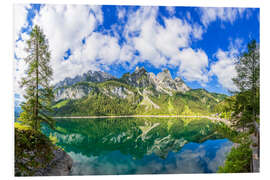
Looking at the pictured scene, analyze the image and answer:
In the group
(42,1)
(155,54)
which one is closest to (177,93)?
(155,54)

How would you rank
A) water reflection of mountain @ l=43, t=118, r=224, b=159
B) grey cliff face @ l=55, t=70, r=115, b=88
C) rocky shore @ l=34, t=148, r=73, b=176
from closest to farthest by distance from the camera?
rocky shore @ l=34, t=148, r=73, b=176, water reflection of mountain @ l=43, t=118, r=224, b=159, grey cliff face @ l=55, t=70, r=115, b=88

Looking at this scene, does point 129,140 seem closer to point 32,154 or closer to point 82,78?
point 32,154

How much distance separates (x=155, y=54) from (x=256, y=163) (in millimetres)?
8080

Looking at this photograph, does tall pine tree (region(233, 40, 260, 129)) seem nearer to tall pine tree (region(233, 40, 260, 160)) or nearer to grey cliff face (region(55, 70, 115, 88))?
tall pine tree (region(233, 40, 260, 160))

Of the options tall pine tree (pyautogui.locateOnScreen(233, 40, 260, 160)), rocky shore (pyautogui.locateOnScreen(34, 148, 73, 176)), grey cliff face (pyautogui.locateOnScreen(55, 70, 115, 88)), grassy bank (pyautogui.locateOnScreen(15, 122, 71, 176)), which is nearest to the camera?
grassy bank (pyautogui.locateOnScreen(15, 122, 71, 176))

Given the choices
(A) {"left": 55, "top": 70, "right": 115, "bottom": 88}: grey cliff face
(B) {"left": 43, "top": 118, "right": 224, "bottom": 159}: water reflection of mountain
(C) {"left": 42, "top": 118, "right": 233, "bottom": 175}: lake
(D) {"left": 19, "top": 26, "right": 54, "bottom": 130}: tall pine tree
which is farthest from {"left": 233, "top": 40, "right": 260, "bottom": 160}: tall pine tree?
(A) {"left": 55, "top": 70, "right": 115, "bottom": 88}: grey cliff face

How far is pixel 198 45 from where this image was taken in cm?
938

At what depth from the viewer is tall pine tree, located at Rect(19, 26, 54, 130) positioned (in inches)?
231

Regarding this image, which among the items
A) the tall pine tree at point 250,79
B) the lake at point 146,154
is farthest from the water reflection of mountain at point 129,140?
the tall pine tree at point 250,79

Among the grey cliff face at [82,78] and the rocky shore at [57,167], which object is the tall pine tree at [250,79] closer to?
the rocky shore at [57,167]

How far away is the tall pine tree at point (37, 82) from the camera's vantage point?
586 cm

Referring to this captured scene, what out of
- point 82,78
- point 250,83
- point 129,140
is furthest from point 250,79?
point 82,78

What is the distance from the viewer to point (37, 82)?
236 inches
